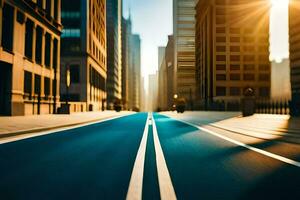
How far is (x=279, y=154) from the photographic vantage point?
6.32 meters

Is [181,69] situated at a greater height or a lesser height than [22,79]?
greater

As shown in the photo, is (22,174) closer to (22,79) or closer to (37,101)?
(22,79)

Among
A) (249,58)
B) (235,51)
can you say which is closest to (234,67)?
(235,51)

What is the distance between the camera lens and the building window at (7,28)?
24708 millimetres

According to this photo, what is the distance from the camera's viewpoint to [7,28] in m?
25.1

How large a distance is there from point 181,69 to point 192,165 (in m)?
129

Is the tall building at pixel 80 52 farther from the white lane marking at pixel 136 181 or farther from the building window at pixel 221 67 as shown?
the white lane marking at pixel 136 181

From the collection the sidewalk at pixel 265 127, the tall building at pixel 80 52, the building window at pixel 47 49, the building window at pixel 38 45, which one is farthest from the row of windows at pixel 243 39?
the sidewalk at pixel 265 127

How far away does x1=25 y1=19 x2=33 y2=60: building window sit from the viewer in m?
29.1

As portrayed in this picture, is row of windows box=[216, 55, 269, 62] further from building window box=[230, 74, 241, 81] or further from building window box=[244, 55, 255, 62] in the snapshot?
building window box=[230, 74, 241, 81]

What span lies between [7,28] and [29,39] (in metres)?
4.53

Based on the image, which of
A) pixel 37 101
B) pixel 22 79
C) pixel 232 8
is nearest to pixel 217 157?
pixel 22 79

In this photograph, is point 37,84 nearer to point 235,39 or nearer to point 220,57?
point 220,57

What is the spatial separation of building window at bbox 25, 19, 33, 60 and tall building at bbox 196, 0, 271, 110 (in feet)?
195
